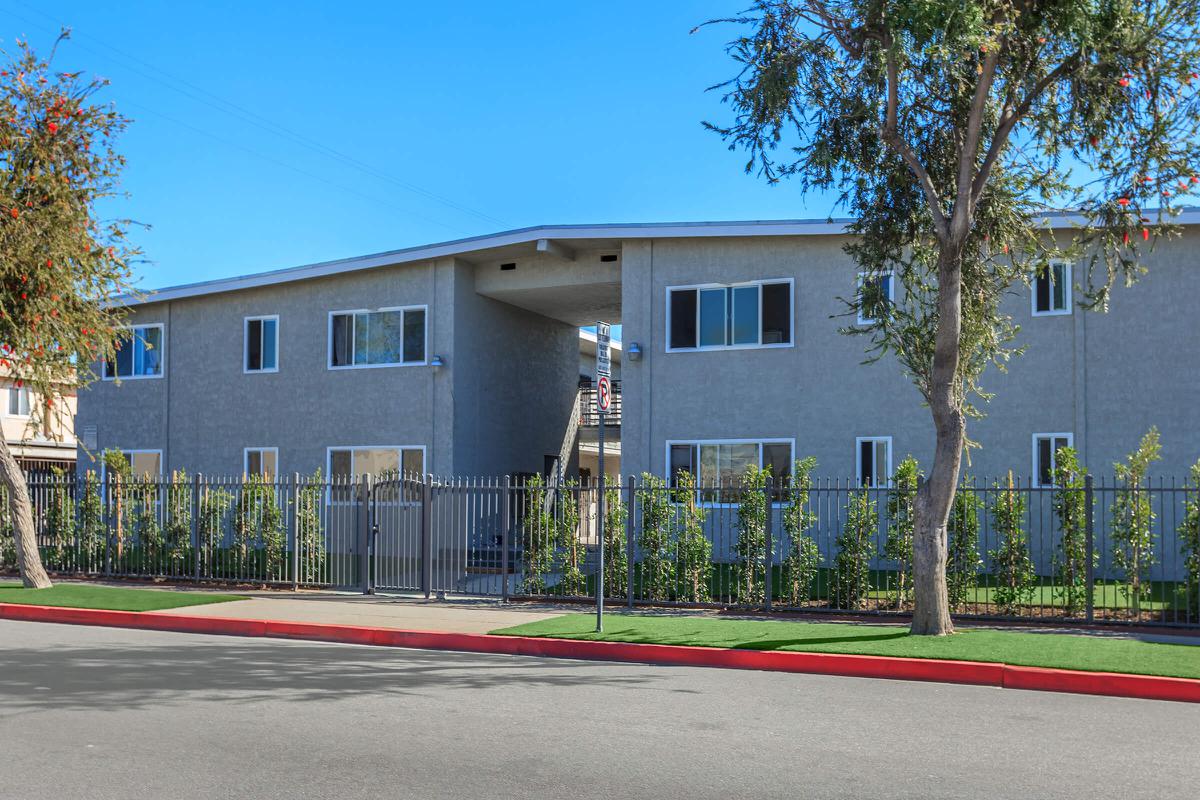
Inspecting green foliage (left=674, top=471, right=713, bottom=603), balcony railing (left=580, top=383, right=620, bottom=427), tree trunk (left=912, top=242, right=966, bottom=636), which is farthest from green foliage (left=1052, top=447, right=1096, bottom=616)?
balcony railing (left=580, top=383, right=620, bottom=427)

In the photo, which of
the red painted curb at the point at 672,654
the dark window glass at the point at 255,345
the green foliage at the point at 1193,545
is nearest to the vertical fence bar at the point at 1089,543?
the green foliage at the point at 1193,545

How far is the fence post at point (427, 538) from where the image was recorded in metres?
16.9

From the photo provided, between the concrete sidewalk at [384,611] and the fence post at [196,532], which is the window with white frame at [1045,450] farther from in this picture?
the fence post at [196,532]

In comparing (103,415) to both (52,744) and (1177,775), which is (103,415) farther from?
(1177,775)

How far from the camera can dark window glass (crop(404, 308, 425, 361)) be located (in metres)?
23.6

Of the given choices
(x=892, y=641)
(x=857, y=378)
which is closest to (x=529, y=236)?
(x=857, y=378)

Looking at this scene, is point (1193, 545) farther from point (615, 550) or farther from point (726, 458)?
point (726, 458)

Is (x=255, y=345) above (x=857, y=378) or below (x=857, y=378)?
above

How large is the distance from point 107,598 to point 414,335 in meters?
9.18

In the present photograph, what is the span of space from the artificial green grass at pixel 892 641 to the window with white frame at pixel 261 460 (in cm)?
1239

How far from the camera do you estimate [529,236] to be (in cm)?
2220

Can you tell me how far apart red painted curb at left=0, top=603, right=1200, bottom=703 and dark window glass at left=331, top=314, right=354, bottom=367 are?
9865mm

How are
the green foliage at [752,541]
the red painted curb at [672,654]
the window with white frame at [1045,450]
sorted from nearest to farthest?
the red painted curb at [672,654] → the green foliage at [752,541] → the window with white frame at [1045,450]

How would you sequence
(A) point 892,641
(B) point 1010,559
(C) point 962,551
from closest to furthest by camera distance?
(A) point 892,641 → (B) point 1010,559 → (C) point 962,551
